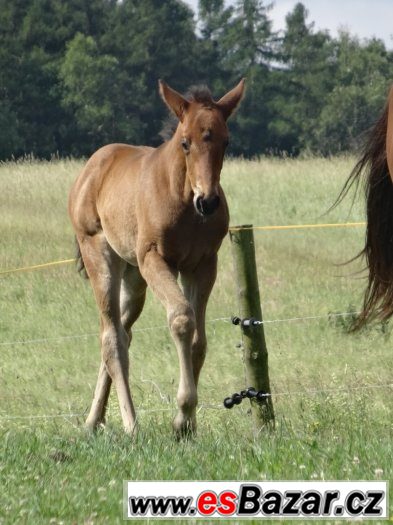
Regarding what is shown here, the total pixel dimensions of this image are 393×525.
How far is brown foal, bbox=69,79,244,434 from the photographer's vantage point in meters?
7.05

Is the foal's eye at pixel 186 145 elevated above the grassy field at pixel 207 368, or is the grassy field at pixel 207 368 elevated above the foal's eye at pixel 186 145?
the foal's eye at pixel 186 145

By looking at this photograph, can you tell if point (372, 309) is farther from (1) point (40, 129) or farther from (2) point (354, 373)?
(1) point (40, 129)

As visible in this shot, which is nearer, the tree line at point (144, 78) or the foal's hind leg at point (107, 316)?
the foal's hind leg at point (107, 316)

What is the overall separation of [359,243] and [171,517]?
16354 millimetres

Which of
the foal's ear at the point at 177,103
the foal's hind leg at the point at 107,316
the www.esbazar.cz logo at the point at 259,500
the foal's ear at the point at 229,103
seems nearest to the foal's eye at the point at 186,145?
the foal's ear at the point at 177,103

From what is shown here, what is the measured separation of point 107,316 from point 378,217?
1.94 m

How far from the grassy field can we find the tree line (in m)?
34.6

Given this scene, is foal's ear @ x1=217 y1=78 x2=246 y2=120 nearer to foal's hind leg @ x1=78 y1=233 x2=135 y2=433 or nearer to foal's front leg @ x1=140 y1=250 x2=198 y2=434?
foal's front leg @ x1=140 y1=250 x2=198 y2=434

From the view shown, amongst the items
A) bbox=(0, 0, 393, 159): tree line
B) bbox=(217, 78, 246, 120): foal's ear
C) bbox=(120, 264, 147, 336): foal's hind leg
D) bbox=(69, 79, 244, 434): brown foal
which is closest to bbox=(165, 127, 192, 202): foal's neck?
bbox=(69, 79, 244, 434): brown foal

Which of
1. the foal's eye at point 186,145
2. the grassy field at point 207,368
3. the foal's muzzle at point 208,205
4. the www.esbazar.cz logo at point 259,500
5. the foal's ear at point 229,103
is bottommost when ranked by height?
the grassy field at point 207,368

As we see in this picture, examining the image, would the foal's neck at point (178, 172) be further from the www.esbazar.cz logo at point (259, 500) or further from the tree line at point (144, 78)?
the tree line at point (144, 78)

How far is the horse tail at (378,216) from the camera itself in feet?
25.1

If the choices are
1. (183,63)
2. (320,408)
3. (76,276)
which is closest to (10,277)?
(76,276)

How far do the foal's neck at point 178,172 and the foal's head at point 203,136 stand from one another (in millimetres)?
30
